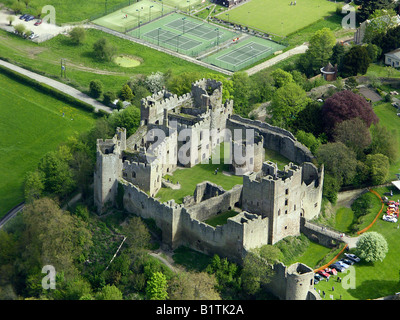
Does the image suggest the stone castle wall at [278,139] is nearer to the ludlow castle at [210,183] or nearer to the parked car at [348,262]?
the ludlow castle at [210,183]

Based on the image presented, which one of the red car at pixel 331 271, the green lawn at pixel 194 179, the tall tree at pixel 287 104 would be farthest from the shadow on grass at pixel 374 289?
the tall tree at pixel 287 104

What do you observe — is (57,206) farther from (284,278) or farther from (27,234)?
(284,278)

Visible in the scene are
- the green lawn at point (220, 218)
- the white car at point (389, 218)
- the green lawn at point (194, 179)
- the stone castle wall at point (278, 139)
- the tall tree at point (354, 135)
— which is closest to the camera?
the green lawn at point (220, 218)

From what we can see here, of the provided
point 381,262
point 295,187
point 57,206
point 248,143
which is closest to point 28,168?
point 57,206

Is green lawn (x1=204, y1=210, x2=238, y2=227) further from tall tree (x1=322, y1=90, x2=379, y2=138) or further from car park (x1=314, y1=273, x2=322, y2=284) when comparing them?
tall tree (x1=322, y1=90, x2=379, y2=138)

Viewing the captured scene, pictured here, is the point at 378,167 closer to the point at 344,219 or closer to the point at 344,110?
the point at 344,219
